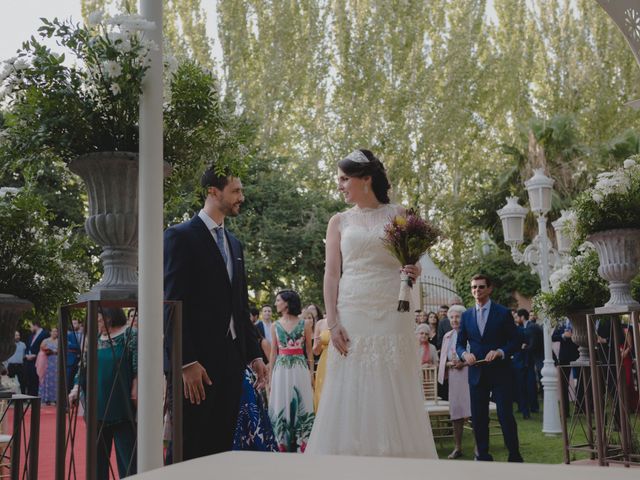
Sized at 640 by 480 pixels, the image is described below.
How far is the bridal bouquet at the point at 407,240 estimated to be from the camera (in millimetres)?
4027

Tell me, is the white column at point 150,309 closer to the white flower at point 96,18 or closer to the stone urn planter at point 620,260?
the white flower at point 96,18

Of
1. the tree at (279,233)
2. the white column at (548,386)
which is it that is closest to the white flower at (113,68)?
the white column at (548,386)

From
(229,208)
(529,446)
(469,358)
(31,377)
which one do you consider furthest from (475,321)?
(31,377)

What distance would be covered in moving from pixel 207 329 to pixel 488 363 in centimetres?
404

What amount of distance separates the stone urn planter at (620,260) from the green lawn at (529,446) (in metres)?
3.14

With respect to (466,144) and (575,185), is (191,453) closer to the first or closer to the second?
(575,185)

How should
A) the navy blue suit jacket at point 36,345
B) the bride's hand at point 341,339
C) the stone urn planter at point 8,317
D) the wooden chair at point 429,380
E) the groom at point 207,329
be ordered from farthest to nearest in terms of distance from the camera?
the navy blue suit jacket at point 36,345 < the wooden chair at point 429,380 < the bride's hand at point 341,339 < the groom at point 207,329 < the stone urn planter at point 8,317

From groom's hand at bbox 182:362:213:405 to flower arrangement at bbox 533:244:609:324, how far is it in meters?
3.51

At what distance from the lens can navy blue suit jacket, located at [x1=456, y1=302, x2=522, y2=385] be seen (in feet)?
23.4

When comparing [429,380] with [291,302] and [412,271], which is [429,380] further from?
[412,271]

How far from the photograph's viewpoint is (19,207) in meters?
3.44

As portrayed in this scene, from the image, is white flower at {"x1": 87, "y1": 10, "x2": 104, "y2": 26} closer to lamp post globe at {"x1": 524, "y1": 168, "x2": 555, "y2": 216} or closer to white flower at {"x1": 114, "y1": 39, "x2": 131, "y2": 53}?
white flower at {"x1": 114, "y1": 39, "x2": 131, "y2": 53}

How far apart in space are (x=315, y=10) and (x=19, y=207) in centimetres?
2377

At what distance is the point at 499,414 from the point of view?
7.09 m
